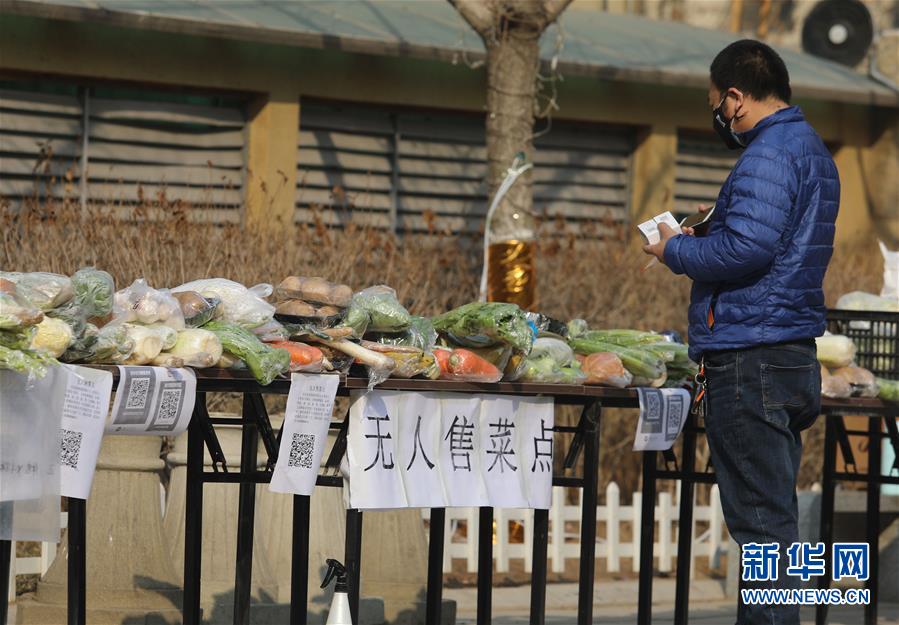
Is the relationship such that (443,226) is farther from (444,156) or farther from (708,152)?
(708,152)

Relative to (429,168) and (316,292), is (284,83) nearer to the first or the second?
(429,168)

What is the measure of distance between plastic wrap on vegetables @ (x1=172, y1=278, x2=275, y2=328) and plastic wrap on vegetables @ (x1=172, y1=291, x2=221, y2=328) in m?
0.04

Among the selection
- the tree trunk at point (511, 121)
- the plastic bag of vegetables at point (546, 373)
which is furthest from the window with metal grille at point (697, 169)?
the plastic bag of vegetables at point (546, 373)

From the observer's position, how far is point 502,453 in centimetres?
569

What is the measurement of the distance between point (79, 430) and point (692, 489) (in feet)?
10.7

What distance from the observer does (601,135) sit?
1530 centimetres

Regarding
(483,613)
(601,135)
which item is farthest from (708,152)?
(483,613)

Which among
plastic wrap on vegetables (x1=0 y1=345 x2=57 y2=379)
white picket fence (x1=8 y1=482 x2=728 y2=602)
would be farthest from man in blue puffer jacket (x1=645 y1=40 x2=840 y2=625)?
white picket fence (x1=8 y1=482 x2=728 y2=602)

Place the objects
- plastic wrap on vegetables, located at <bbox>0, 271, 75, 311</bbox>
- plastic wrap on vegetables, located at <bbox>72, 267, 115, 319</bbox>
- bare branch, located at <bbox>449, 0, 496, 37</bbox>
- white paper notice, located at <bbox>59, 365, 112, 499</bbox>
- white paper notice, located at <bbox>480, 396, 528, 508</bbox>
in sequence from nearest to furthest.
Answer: white paper notice, located at <bbox>59, 365, 112, 499</bbox> → plastic wrap on vegetables, located at <bbox>0, 271, 75, 311</bbox> → plastic wrap on vegetables, located at <bbox>72, 267, 115, 319</bbox> → white paper notice, located at <bbox>480, 396, 528, 508</bbox> → bare branch, located at <bbox>449, 0, 496, 37</bbox>

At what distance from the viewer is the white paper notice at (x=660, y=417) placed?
606 cm

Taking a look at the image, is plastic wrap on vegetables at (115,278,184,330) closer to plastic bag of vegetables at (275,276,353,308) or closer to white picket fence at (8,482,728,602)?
plastic bag of vegetables at (275,276,353,308)

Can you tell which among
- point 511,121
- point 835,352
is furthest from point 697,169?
point 835,352

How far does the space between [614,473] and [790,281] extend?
6.39m

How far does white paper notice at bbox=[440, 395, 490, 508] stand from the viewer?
18.0 ft
